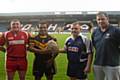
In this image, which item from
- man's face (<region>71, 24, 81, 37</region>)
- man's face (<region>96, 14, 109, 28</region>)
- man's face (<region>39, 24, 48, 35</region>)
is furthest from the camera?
man's face (<region>39, 24, 48, 35</region>)

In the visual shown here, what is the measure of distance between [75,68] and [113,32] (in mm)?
1288

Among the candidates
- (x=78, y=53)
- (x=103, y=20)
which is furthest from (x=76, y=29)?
(x=103, y=20)

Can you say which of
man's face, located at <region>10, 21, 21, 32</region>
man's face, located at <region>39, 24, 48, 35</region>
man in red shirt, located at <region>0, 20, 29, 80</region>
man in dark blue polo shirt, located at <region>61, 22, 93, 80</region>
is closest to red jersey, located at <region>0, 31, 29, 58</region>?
man in red shirt, located at <region>0, 20, 29, 80</region>

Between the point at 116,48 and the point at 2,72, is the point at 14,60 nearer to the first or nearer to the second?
the point at 116,48

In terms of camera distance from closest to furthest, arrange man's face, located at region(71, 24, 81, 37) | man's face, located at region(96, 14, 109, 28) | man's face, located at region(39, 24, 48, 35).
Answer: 1. man's face, located at region(96, 14, 109, 28)
2. man's face, located at region(71, 24, 81, 37)
3. man's face, located at region(39, 24, 48, 35)

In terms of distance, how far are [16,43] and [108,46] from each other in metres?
2.15

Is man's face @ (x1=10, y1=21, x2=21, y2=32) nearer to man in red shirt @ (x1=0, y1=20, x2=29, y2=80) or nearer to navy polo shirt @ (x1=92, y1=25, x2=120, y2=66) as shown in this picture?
man in red shirt @ (x1=0, y1=20, x2=29, y2=80)

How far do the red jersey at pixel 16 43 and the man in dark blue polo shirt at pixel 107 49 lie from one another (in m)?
1.71

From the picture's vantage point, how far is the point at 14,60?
8133 millimetres

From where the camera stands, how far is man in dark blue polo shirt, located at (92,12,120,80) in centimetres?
720

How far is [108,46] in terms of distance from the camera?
726cm

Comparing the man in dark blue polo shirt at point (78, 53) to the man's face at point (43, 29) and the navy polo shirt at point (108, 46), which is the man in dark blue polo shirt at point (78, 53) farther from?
Result: the man's face at point (43, 29)

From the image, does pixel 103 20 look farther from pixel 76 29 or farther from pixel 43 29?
pixel 43 29

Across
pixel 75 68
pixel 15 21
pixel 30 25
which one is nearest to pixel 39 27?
pixel 15 21
